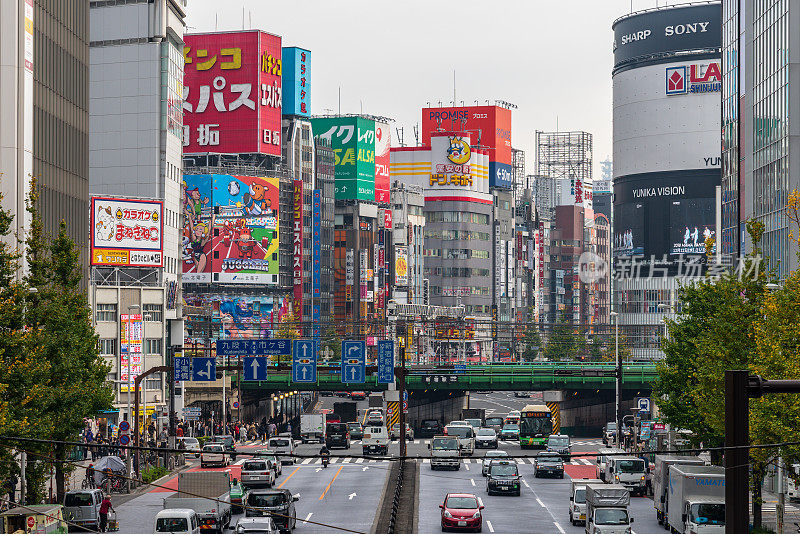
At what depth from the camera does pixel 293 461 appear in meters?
90.8

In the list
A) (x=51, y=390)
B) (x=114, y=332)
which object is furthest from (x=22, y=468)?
(x=114, y=332)

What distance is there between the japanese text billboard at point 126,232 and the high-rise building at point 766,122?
47.7 meters

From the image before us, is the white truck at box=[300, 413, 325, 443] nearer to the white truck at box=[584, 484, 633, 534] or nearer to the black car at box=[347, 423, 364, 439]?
the black car at box=[347, 423, 364, 439]

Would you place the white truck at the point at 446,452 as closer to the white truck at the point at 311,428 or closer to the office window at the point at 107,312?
the white truck at the point at 311,428

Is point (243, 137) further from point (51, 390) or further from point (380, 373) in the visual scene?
point (51, 390)

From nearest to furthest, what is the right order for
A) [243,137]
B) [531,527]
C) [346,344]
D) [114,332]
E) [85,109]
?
1. [531,527]
2. [346,344]
3. [85,109]
4. [114,332]
5. [243,137]

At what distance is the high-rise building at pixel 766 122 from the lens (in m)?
87.2

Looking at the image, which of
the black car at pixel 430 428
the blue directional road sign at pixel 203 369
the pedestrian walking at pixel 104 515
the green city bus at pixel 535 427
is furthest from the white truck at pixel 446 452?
the black car at pixel 430 428

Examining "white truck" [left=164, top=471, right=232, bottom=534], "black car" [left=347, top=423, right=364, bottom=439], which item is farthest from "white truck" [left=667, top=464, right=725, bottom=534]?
"black car" [left=347, top=423, right=364, bottom=439]

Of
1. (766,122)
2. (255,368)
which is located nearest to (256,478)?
(255,368)

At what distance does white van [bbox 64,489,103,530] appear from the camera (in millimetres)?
52656

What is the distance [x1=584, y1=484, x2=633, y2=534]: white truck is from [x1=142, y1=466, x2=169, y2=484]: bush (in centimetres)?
3077

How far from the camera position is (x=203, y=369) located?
80.6 metres

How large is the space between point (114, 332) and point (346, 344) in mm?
36878
